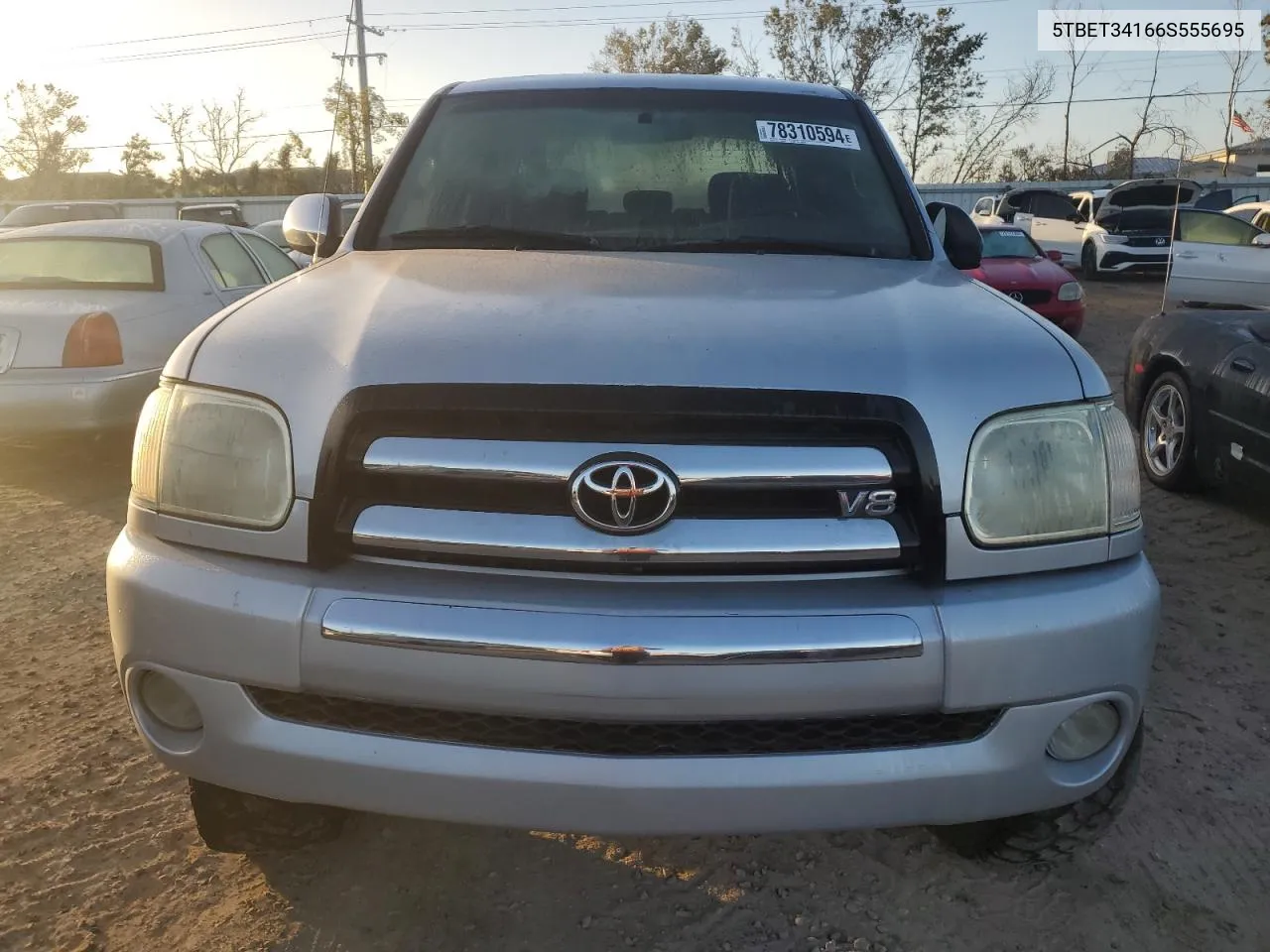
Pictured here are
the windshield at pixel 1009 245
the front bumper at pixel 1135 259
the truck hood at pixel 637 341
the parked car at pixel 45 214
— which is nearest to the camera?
the truck hood at pixel 637 341

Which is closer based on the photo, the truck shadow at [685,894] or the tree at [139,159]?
the truck shadow at [685,894]

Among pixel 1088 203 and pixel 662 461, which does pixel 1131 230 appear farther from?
pixel 662 461

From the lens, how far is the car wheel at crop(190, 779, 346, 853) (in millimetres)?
2129

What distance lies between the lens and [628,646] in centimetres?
161

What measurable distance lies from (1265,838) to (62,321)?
585 centimetres

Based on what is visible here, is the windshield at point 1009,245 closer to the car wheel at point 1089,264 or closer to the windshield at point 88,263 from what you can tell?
the car wheel at point 1089,264

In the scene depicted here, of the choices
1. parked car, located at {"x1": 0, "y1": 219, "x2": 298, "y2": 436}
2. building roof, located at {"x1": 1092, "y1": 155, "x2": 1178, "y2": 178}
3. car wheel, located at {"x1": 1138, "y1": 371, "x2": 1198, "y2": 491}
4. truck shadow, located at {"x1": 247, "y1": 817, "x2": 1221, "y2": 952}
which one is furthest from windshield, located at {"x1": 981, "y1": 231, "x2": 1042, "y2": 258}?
building roof, located at {"x1": 1092, "y1": 155, "x2": 1178, "y2": 178}

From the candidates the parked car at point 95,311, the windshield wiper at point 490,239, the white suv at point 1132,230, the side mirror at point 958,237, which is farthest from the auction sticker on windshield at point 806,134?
the white suv at point 1132,230

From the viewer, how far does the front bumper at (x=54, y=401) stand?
5324 millimetres

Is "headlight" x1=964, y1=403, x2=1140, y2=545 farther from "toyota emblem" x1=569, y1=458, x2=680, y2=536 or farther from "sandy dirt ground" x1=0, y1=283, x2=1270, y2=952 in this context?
"sandy dirt ground" x1=0, y1=283, x2=1270, y2=952

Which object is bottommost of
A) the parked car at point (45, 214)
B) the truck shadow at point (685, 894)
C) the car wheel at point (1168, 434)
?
the truck shadow at point (685, 894)

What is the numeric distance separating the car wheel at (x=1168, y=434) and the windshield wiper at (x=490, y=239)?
13.0ft

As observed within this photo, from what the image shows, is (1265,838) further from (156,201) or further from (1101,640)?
(156,201)

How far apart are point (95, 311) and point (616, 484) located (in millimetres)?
4936
